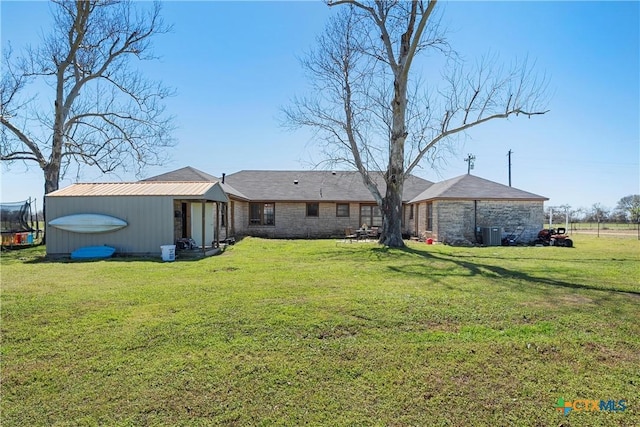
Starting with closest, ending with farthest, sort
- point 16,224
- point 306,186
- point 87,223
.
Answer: point 87,223, point 16,224, point 306,186

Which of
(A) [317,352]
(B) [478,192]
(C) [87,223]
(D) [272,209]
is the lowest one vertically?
(A) [317,352]

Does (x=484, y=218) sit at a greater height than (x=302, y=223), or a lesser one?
greater

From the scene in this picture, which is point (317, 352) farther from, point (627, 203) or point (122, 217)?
Result: point (627, 203)

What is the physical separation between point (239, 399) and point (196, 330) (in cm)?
173

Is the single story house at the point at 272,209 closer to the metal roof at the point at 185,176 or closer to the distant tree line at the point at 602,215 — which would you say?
the metal roof at the point at 185,176

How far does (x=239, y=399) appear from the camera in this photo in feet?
10.2

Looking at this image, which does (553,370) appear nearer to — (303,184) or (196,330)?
(196,330)

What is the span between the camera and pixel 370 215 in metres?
23.2

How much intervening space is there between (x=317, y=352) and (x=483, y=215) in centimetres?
1708

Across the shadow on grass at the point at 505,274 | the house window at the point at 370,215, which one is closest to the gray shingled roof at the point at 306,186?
the house window at the point at 370,215

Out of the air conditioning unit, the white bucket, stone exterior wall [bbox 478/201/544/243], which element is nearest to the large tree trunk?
the air conditioning unit

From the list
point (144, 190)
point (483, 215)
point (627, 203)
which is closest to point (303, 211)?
point (483, 215)

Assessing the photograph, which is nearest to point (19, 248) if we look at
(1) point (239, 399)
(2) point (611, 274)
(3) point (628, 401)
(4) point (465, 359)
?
(1) point (239, 399)

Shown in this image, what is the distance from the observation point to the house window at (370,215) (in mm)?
23141
